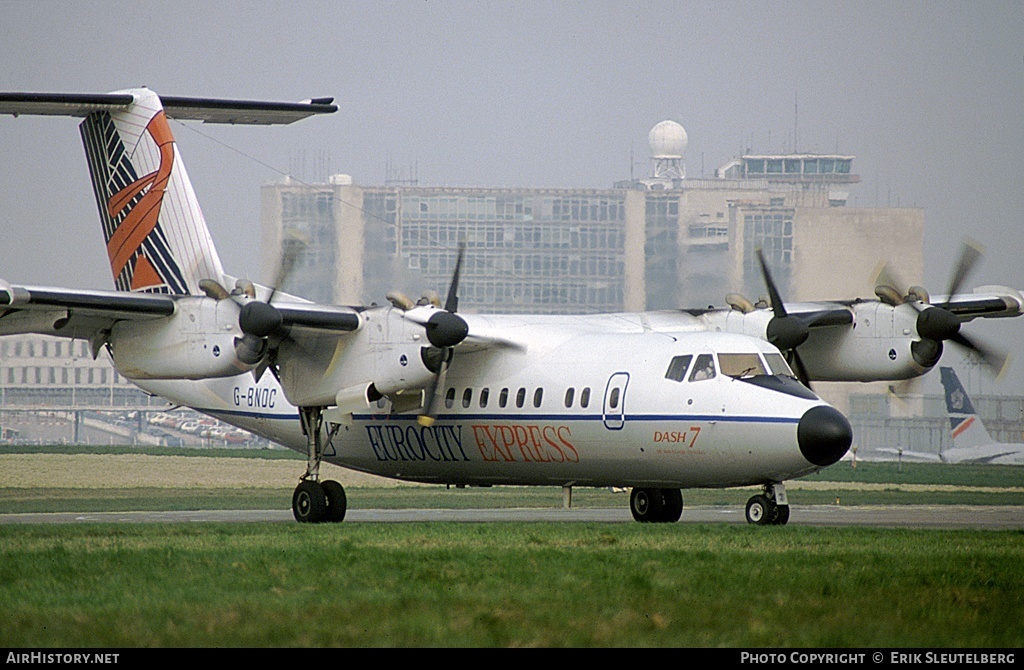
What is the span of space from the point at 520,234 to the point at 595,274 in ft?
23.2

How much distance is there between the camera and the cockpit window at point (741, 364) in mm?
20750

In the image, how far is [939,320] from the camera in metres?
22.7

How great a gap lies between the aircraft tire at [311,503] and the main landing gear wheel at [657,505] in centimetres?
521

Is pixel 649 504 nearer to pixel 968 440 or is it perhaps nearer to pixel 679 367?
pixel 679 367

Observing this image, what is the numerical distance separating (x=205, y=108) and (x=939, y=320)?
13721mm

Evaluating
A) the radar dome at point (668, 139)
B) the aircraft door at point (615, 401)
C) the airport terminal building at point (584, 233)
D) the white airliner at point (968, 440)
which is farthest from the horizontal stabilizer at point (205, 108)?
the radar dome at point (668, 139)

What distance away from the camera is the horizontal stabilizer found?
82.6 ft

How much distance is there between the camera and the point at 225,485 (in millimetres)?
41688

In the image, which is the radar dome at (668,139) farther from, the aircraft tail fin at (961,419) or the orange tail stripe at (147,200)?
the orange tail stripe at (147,200)

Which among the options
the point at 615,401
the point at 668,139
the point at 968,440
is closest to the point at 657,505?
the point at 615,401

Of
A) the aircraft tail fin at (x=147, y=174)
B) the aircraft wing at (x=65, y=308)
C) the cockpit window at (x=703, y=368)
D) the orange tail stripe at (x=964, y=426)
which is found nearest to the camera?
the aircraft wing at (x=65, y=308)

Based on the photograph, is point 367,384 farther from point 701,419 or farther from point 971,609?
point 971,609

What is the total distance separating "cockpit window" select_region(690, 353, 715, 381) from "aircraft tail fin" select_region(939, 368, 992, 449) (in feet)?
125

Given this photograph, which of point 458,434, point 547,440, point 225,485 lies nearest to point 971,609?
point 547,440
